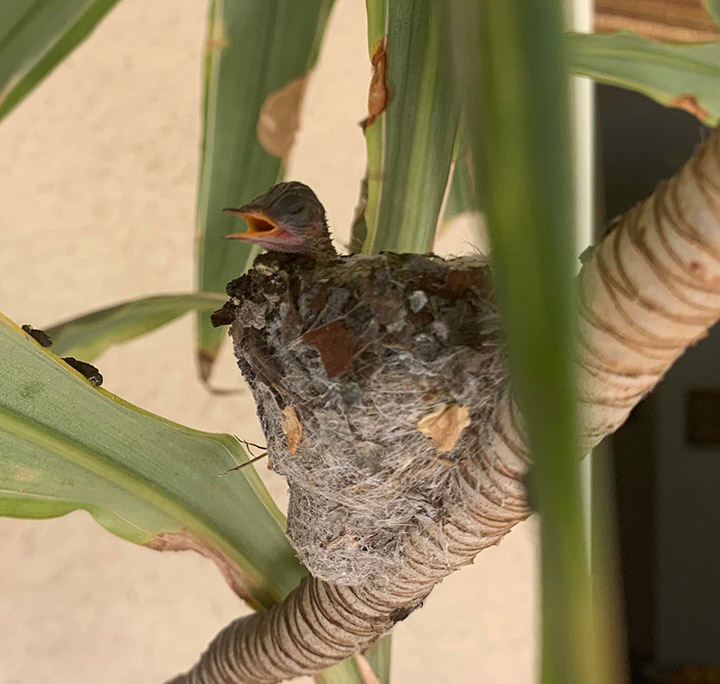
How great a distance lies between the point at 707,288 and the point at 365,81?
1122mm

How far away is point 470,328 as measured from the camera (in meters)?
0.35

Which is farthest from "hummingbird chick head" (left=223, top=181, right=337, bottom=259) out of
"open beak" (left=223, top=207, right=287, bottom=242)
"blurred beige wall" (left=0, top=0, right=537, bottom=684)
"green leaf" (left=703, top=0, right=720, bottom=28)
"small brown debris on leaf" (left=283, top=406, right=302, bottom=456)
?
"blurred beige wall" (left=0, top=0, right=537, bottom=684)

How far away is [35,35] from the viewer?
48 cm

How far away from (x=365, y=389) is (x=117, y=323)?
0.26 meters

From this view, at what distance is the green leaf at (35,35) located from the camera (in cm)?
47

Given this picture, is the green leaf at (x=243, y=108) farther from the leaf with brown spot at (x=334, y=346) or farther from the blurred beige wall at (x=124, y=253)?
the blurred beige wall at (x=124, y=253)

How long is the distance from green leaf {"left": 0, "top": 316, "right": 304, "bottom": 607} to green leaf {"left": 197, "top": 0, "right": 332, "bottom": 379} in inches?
8.0

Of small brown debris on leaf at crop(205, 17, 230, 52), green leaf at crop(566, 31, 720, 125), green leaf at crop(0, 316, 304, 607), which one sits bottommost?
green leaf at crop(0, 316, 304, 607)

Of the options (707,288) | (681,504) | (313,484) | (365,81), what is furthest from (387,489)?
(681,504)

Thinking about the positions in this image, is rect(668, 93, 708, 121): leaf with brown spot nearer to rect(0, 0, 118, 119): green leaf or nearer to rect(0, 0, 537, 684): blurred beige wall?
rect(0, 0, 118, 119): green leaf

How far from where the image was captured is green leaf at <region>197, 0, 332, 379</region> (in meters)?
0.55

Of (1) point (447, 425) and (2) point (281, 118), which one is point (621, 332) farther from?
(2) point (281, 118)

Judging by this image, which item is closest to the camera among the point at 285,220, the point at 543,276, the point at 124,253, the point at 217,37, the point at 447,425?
the point at 543,276

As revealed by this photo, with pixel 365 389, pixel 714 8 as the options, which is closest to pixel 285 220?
pixel 365 389
